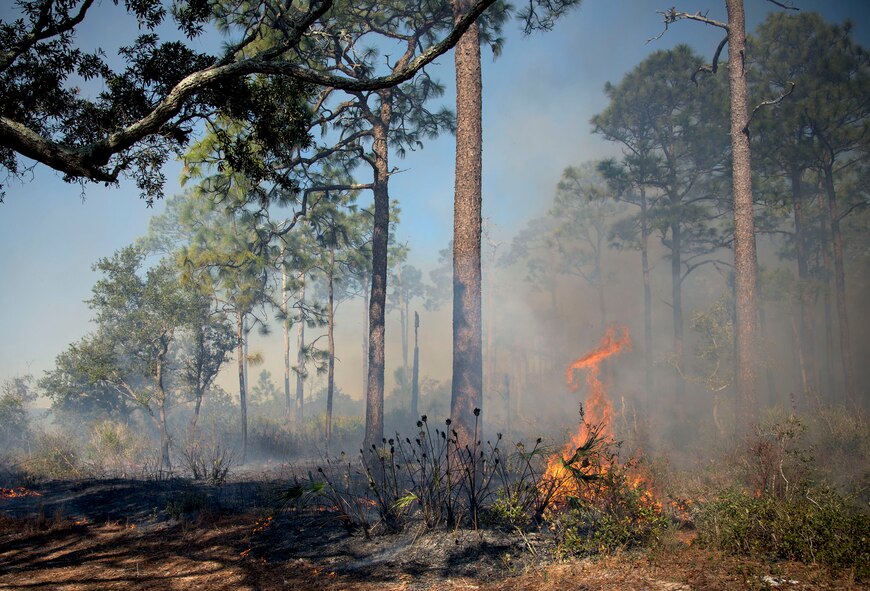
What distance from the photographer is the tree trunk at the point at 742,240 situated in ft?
50.6

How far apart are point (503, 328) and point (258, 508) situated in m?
58.8

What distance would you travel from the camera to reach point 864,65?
2380 cm

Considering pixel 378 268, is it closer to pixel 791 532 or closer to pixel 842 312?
pixel 791 532

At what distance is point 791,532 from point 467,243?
24.5ft

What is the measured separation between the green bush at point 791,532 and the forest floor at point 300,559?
0.25 m

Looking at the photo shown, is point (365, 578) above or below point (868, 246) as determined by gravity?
below

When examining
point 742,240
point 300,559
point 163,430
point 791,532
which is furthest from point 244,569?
point 163,430

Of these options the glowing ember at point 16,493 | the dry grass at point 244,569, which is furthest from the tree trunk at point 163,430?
the dry grass at point 244,569

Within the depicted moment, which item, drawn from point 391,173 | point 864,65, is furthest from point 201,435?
point 864,65

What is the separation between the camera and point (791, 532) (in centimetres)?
477

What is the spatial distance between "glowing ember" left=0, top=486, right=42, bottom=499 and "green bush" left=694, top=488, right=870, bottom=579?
1107 cm

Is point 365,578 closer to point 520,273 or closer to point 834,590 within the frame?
point 834,590

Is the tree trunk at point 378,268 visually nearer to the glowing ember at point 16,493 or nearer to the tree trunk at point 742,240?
the glowing ember at point 16,493

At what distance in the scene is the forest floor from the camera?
4527mm
